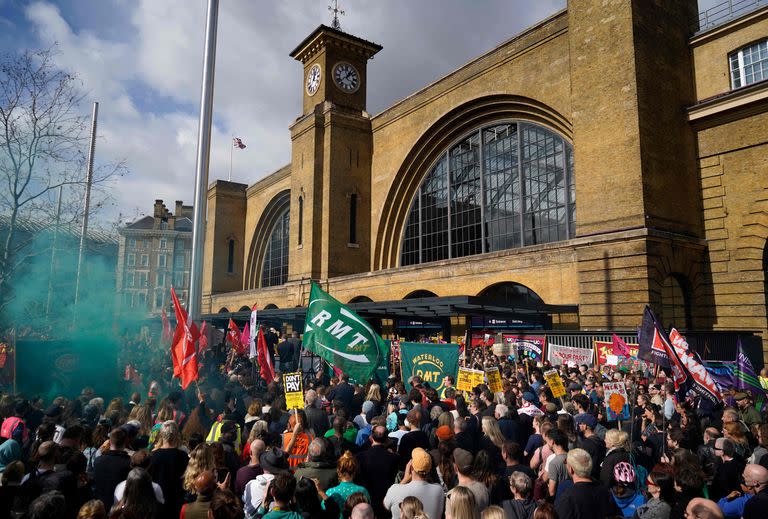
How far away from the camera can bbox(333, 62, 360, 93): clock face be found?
35469 millimetres

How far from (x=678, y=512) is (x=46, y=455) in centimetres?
574

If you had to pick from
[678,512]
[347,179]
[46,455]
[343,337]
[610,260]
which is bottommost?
[678,512]

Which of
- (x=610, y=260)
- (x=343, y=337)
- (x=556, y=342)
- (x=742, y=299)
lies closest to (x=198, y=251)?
(x=343, y=337)

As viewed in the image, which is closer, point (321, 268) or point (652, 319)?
point (652, 319)

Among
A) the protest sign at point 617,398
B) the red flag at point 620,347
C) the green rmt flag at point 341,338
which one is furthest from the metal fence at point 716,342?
the green rmt flag at point 341,338

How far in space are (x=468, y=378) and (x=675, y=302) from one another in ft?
41.3

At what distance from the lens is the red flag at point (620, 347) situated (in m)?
16.2

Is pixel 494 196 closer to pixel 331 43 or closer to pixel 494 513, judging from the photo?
pixel 331 43

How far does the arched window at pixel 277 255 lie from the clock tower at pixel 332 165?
888 cm

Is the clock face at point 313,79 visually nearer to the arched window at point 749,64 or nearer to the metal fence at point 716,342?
Result: the arched window at point 749,64

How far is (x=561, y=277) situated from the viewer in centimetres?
2070

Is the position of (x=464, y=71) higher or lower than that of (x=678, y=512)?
higher

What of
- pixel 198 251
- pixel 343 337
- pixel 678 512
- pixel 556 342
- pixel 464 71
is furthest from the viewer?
pixel 464 71

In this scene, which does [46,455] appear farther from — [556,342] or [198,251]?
[556,342]
